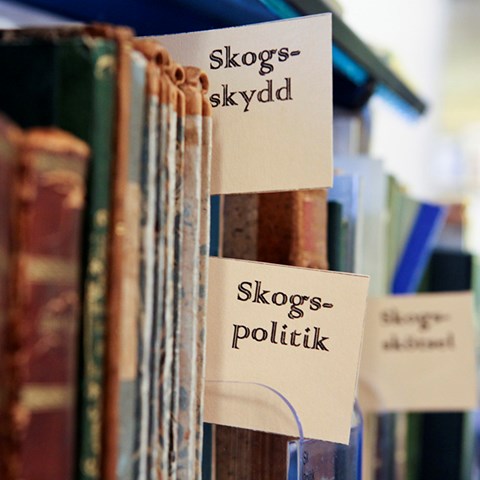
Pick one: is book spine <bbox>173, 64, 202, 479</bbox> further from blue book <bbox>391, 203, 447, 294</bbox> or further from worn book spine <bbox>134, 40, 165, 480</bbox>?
blue book <bbox>391, 203, 447, 294</bbox>

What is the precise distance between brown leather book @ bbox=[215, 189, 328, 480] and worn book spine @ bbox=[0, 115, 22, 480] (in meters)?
0.24

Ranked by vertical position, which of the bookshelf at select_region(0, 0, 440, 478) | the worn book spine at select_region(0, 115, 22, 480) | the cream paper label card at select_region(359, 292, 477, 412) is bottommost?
the cream paper label card at select_region(359, 292, 477, 412)

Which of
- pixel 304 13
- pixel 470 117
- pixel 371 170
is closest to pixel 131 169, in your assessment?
pixel 304 13

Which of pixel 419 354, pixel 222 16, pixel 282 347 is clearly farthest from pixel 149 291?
pixel 419 354

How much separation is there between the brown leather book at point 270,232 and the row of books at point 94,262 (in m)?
0.11

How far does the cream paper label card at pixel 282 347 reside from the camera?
1.69 feet

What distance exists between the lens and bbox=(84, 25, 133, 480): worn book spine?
36 cm

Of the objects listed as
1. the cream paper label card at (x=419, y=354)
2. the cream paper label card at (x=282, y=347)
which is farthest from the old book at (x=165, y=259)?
the cream paper label card at (x=419, y=354)

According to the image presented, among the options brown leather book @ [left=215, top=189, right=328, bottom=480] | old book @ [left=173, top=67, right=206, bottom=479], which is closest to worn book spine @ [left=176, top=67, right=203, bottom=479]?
old book @ [left=173, top=67, right=206, bottom=479]

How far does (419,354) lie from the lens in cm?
88

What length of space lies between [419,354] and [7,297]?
0.66 meters

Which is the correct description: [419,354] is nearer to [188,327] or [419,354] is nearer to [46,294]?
[188,327]

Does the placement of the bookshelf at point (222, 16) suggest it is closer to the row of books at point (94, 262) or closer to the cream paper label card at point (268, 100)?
the cream paper label card at point (268, 100)

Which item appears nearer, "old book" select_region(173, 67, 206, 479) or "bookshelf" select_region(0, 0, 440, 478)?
"old book" select_region(173, 67, 206, 479)
